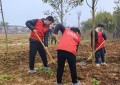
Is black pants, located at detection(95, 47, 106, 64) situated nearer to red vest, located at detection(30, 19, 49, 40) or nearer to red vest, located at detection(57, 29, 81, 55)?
red vest, located at detection(30, 19, 49, 40)

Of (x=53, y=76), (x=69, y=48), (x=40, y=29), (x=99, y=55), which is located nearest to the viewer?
(x=69, y=48)

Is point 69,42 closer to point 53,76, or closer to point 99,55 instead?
point 53,76

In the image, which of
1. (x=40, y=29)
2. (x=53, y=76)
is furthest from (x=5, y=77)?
(x=40, y=29)

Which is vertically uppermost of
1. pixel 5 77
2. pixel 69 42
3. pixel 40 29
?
pixel 40 29

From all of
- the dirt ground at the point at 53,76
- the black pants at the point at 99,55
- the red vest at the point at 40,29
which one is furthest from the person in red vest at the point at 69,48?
the black pants at the point at 99,55

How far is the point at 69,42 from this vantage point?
8859mm

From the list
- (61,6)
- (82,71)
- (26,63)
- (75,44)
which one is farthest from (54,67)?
(61,6)

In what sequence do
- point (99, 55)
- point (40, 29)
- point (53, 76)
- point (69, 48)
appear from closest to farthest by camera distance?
point (69, 48)
point (53, 76)
point (40, 29)
point (99, 55)

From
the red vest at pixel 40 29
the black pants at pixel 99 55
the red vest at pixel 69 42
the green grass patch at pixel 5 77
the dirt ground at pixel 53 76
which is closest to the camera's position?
the red vest at pixel 69 42

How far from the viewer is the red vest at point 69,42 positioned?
883cm

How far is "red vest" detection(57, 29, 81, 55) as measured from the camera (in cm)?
883

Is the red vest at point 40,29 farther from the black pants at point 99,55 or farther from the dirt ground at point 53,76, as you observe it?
the black pants at point 99,55

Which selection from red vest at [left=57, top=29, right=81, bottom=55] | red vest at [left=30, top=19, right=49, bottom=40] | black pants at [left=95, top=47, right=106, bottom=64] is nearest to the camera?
red vest at [left=57, top=29, right=81, bottom=55]

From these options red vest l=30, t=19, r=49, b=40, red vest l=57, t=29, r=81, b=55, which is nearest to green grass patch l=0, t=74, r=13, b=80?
red vest l=30, t=19, r=49, b=40
